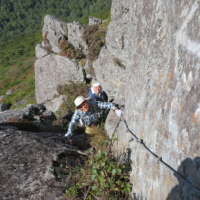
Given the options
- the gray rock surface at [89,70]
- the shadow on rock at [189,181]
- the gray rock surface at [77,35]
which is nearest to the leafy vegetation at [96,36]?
the gray rock surface at [89,70]

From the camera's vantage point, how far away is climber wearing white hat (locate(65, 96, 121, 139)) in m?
5.02

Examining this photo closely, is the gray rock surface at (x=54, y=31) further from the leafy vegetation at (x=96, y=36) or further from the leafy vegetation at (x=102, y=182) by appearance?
the leafy vegetation at (x=102, y=182)

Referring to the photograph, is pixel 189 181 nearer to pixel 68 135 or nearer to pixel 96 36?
pixel 68 135

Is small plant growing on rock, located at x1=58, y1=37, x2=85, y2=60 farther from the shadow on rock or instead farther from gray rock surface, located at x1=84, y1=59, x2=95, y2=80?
the shadow on rock

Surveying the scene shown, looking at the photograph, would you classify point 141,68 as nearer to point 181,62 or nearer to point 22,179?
point 181,62

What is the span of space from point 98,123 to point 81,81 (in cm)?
1005

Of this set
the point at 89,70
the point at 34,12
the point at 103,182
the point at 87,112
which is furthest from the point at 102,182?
the point at 34,12

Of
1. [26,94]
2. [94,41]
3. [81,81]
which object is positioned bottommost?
[26,94]

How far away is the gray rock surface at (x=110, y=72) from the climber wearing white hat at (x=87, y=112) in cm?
487

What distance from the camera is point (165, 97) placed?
221cm

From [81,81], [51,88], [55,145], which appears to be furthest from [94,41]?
A: [55,145]

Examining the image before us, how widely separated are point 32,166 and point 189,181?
140 inches

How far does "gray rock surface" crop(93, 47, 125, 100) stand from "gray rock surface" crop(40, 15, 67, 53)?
821 cm

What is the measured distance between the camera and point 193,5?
1652 mm
